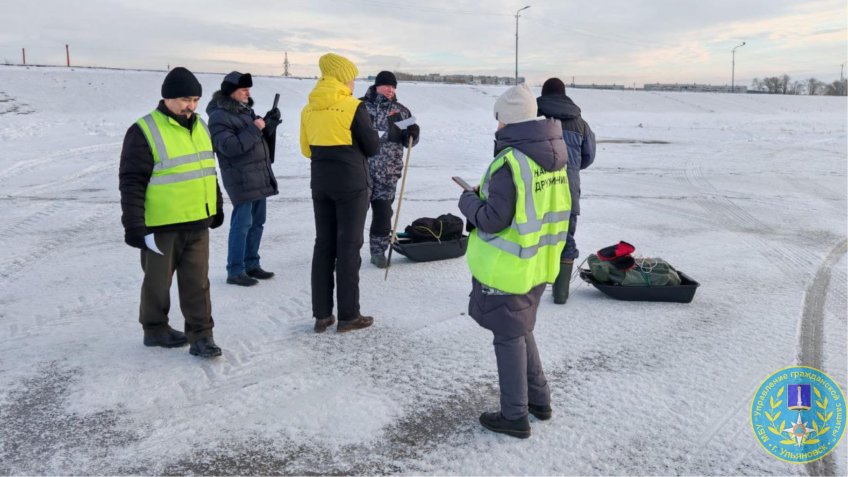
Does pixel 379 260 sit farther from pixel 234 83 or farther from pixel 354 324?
pixel 234 83

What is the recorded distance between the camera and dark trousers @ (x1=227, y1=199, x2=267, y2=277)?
18.1 feet

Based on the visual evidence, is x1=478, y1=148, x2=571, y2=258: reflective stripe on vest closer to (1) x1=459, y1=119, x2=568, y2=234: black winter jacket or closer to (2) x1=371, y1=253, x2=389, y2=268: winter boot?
(1) x1=459, y1=119, x2=568, y2=234: black winter jacket

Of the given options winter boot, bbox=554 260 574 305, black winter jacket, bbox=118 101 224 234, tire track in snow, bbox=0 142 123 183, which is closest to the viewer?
black winter jacket, bbox=118 101 224 234

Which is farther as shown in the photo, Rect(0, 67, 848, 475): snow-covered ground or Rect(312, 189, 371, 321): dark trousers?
Rect(312, 189, 371, 321): dark trousers

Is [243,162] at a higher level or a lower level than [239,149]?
lower

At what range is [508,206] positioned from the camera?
2959 millimetres

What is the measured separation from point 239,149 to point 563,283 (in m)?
2.87

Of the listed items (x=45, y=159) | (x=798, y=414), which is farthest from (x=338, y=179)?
(x=45, y=159)

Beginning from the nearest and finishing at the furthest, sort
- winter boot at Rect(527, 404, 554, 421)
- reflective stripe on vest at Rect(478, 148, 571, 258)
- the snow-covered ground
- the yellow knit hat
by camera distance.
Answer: reflective stripe on vest at Rect(478, 148, 571, 258) → the snow-covered ground → winter boot at Rect(527, 404, 554, 421) → the yellow knit hat

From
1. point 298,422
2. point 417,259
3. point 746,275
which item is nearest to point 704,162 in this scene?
point 746,275

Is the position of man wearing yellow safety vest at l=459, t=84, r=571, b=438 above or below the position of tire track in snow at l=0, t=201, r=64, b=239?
above

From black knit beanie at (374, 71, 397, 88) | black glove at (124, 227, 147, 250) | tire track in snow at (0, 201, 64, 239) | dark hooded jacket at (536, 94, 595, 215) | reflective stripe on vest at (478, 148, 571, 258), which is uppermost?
black knit beanie at (374, 71, 397, 88)

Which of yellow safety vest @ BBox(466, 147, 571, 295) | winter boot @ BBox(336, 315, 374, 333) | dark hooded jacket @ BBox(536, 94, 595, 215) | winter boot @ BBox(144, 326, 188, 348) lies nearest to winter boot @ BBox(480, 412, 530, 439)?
yellow safety vest @ BBox(466, 147, 571, 295)

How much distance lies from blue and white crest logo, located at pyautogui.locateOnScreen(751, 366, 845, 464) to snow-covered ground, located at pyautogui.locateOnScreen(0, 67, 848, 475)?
0.24 ft
